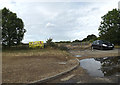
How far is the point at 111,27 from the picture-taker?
25719 mm

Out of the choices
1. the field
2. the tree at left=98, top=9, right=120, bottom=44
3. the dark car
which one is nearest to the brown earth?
the field

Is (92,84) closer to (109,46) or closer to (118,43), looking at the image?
(109,46)

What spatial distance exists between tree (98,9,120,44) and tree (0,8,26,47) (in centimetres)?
1768

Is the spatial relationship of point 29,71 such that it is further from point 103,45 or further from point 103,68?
point 103,45

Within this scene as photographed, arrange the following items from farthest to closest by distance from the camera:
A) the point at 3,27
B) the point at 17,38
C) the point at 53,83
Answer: the point at 17,38
the point at 3,27
the point at 53,83

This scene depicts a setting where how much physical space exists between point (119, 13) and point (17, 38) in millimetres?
25287

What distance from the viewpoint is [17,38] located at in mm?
20516

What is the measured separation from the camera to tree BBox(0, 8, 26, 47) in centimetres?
1902

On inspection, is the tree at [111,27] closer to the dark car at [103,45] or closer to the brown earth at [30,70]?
the dark car at [103,45]

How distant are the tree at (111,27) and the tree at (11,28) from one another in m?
17.7

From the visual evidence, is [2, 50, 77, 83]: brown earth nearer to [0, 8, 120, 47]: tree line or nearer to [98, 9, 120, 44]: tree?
[0, 8, 120, 47]: tree line

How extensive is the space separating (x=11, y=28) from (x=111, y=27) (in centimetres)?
2327

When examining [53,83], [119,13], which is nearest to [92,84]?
[53,83]

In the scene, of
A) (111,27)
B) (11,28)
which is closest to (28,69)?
(11,28)
